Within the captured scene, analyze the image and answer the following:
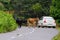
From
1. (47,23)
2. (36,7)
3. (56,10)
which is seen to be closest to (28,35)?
(47,23)

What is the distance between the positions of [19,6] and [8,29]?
25242 mm

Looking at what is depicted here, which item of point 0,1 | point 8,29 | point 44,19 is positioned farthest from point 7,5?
point 8,29

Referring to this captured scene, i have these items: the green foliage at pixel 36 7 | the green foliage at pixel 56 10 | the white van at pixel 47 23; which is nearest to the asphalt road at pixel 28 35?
the white van at pixel 47 23

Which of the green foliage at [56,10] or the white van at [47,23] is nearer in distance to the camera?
the white van at [47,23]

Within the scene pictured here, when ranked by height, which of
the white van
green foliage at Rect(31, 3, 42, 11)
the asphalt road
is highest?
the asphalt road

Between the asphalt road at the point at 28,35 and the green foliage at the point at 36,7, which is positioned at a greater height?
the asphalt road at the point at 28,35

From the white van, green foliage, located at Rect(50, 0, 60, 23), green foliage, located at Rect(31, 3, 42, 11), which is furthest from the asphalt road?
green foliage, located at Rect(31, 3, 42, 11)

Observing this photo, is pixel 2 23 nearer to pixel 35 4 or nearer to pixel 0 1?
pixel 0 1

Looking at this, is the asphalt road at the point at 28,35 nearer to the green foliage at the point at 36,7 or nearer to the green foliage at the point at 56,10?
the green foliage at the point at 56,10

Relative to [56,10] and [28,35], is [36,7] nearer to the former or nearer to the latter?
[56,10]

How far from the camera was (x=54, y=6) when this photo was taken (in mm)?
45844

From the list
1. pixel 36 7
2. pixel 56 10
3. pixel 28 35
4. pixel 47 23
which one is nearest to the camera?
pixel 28 35

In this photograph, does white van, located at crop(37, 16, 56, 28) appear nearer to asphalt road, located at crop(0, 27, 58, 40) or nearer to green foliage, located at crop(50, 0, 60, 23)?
green foliage, located at crop(50, 0, 60, 23)

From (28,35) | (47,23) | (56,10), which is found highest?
(28,35)
